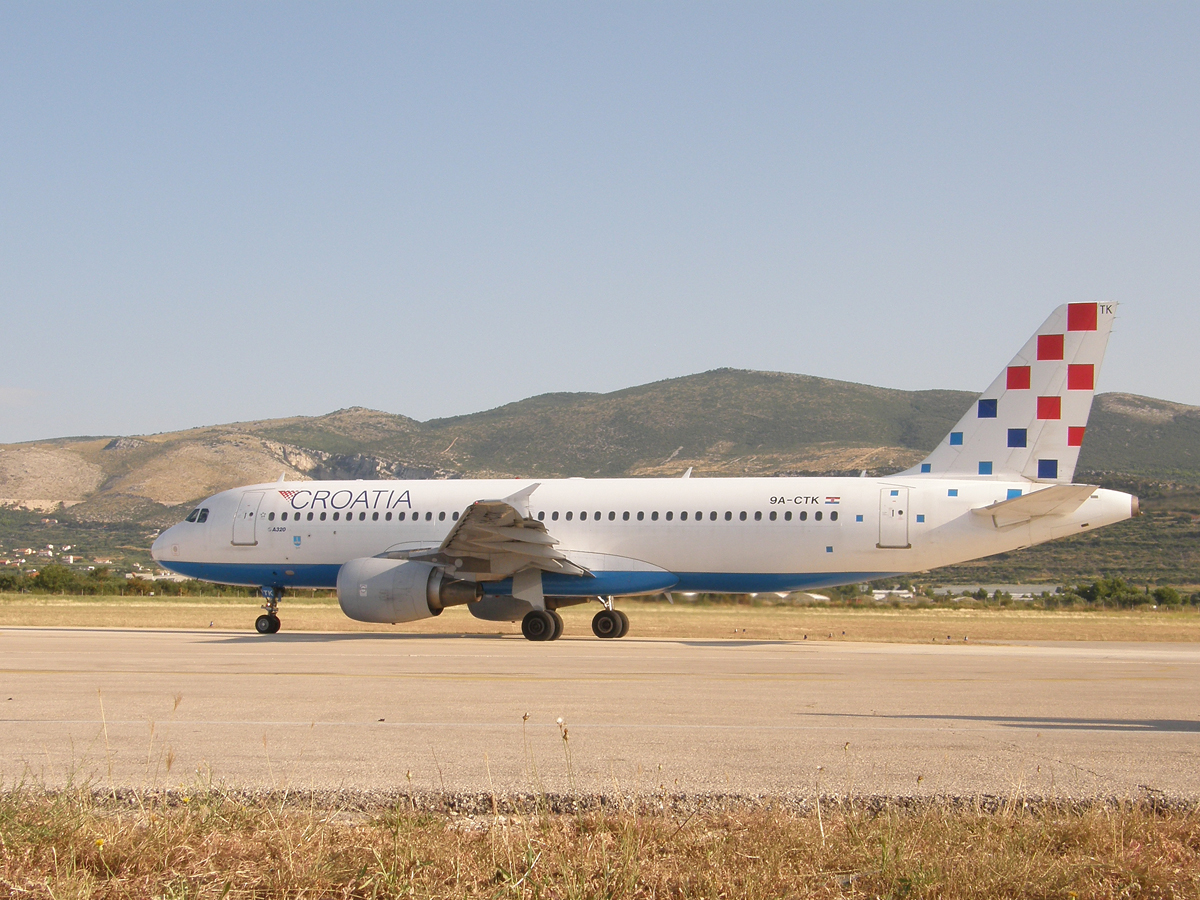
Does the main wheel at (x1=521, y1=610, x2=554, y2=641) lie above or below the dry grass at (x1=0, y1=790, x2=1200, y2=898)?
below

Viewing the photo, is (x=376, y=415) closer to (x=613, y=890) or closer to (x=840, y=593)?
(x=840, y=593)

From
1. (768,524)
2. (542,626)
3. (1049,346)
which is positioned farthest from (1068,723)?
(1049,346)

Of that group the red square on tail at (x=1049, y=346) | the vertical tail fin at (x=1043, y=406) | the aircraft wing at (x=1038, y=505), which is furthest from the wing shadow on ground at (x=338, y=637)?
the red square on tail at (x=1049, y=346)

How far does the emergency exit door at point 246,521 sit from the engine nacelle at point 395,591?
5299 mm

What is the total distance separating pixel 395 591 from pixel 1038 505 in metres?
13.0

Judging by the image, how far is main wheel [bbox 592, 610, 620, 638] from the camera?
25625mm

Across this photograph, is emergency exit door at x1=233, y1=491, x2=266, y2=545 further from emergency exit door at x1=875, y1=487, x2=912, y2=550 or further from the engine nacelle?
emergency exit door at x1=875, y1=487, x2=912, y2=550

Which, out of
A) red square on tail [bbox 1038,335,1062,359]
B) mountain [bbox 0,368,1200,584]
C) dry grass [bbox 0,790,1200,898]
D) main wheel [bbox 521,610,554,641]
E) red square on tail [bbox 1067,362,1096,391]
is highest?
mountain [bbox 0,368,1200,584]

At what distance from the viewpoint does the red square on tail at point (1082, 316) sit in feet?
76.2

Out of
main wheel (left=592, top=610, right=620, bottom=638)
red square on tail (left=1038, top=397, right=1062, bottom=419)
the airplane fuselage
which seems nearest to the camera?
the airplane fuselage

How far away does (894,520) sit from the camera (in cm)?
2323

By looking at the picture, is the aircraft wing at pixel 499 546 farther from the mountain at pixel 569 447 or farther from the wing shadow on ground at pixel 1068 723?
the mountain at pixel 569 447

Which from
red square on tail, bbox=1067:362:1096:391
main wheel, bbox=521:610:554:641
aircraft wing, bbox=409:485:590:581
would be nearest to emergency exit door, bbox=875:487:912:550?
red square on tail, bbox=1067:362:1096:391

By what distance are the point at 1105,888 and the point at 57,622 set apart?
30753 millimetres
